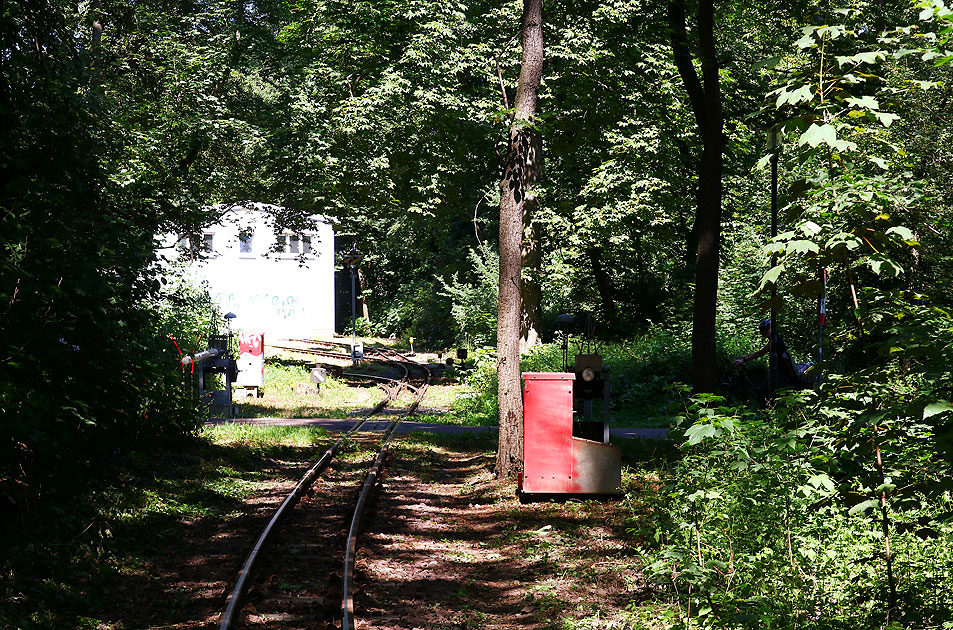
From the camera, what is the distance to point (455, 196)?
2909 centimetres

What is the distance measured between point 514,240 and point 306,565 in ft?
19.1

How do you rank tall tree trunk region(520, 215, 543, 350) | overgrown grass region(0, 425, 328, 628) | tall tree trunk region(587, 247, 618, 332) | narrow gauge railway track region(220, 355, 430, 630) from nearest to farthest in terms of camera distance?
overgrown grass region(0, 425, 328, 628)
narrow gauge railway track region(220, 355, 430, 630)
tall tree trunk region(520, 215, 543, 350)
tall tree trunk region(587, 247, 618, 332)

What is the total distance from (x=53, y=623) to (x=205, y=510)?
183 inches

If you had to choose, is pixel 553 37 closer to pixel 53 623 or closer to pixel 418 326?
pixel 53 623

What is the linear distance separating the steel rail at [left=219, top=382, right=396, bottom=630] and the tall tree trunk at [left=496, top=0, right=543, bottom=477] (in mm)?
3099

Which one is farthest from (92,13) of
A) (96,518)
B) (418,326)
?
(418,326)

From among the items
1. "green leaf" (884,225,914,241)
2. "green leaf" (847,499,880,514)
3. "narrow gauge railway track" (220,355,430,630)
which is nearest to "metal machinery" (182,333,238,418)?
"narrow gauge railway track" (220,355,430,630)

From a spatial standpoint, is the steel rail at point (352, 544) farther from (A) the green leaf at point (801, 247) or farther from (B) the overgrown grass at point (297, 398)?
(B) the overgrown grass at point (297, 398)

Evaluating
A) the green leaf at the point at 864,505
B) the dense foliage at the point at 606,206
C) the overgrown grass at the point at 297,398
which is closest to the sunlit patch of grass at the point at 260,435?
the dense foliage at the point at 606,206

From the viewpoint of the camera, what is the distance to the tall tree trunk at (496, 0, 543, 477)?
12.7 metres

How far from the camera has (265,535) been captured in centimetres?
976

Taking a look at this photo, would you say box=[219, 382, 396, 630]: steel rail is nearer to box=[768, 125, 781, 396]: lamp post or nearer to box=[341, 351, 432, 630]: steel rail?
box=[341, 351, 432, 630]: steel rail

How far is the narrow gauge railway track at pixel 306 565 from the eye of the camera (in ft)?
24.1

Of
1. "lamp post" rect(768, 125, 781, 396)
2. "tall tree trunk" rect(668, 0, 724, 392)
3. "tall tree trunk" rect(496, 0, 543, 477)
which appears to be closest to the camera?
"lamp post" rect(768, 125, 781, 396)
